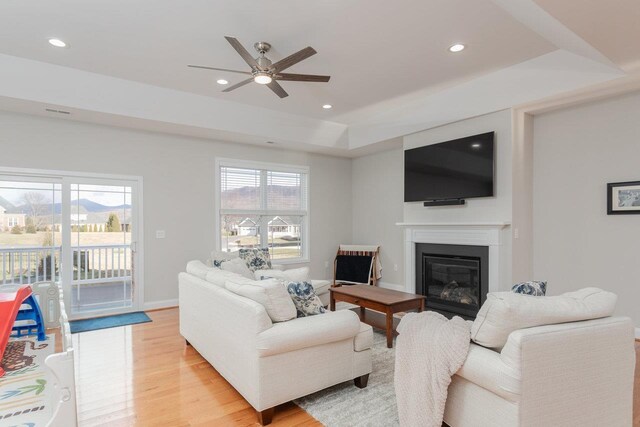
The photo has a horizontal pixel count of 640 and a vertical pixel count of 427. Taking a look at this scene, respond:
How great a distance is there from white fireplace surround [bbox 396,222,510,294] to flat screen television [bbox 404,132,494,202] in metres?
0.38

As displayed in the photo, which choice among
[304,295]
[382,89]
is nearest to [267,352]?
[304,295]

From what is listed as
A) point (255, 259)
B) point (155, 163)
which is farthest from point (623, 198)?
point (155, 163)

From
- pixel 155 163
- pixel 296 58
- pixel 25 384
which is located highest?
pixel 296 58

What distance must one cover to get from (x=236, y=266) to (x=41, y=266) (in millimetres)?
2680

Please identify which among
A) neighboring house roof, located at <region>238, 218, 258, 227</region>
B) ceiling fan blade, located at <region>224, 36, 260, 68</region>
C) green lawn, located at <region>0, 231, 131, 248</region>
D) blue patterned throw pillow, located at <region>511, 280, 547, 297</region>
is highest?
ceiling fan blade, located at <region>224, 36, 260, 68</region>

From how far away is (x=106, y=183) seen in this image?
4.93 m

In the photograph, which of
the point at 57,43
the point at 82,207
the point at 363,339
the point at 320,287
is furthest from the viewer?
the point at 82,207

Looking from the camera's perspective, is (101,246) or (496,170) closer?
(496,170)

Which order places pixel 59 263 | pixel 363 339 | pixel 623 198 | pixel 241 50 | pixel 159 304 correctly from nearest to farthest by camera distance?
pixel 363 339 < pixel 241 50 < pixel 623 198 < pixel 59 263 < pixel 159 304

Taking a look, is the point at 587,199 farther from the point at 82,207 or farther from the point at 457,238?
the point at 82,207

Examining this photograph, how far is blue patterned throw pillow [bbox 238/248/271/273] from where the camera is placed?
193 inches

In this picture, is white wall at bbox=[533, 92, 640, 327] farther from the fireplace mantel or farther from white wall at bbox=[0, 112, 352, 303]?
white wall at bbox=[0, 112, 352, 303]

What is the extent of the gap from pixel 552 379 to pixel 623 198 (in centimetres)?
307

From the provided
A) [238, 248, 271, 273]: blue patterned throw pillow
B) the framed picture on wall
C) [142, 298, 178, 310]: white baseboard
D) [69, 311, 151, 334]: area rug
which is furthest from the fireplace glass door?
[69, 311, 151, 334]: area rug
